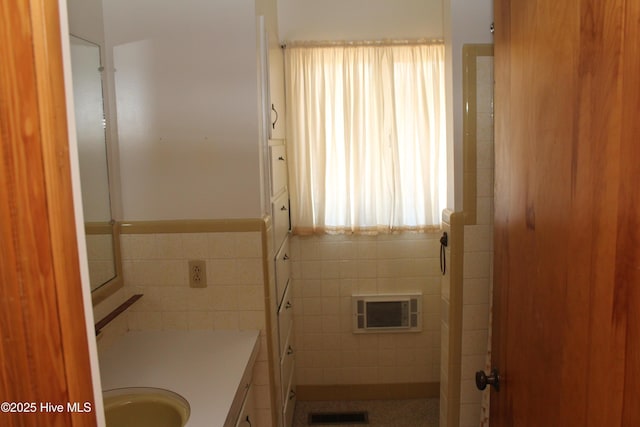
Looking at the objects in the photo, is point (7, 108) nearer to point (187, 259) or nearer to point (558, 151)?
point (558, 151)

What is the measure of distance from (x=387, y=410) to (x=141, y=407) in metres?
2.11

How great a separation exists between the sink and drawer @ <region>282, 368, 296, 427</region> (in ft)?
3.51

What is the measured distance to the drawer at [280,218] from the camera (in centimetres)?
254

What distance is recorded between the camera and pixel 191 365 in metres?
1.97

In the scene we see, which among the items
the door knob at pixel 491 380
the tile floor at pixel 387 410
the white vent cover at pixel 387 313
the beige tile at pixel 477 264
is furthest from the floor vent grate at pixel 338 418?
the door knob at pixel 491 380

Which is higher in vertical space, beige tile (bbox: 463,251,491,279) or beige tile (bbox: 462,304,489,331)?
beige tile (bbox: 463,251,491,279)

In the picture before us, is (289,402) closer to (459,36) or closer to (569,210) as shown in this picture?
(459,36)

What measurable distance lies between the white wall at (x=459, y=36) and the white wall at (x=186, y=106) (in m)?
0.90

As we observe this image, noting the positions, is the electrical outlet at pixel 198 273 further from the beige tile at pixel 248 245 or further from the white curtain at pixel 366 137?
the white curtain at pixel 366 137

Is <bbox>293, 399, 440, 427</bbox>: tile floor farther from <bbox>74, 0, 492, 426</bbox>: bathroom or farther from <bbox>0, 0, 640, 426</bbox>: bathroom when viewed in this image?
<bbox>0, 0, 640, 426</bbox>: bathroom

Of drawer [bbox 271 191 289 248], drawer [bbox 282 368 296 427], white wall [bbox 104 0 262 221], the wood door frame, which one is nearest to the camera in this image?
the wood door frame

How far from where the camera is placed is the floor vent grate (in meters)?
3.30

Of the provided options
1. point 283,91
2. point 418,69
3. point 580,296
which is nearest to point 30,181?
point 580,296

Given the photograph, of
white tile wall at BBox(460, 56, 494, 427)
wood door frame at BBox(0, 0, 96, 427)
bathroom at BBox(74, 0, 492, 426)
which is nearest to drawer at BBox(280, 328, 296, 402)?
bathroom at BBox(74, 0, 492, 426)
